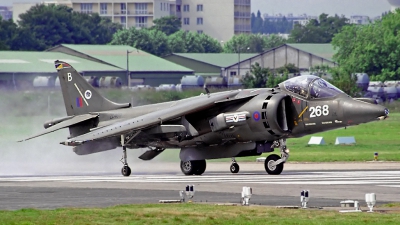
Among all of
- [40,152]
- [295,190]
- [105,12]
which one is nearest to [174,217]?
[295,190]

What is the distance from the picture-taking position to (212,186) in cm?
2258

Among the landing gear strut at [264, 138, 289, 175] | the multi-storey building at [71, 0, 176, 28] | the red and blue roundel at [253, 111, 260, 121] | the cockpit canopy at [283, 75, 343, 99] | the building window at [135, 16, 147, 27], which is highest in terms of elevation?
the multi-storey building at [71, 0, 176, 28]

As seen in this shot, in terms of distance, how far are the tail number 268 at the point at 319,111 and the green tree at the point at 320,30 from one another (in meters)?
143

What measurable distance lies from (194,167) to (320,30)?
148359 millimetres

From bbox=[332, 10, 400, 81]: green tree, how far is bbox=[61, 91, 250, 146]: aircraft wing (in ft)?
230

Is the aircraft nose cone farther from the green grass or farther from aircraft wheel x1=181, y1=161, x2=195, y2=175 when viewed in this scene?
the green grass

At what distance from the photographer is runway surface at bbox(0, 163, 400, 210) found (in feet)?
63.3

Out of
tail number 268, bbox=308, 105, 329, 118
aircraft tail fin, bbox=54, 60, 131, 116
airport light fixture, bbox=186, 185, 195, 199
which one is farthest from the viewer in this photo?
aircraft tail fin, bbox=54, 60, 131, 116

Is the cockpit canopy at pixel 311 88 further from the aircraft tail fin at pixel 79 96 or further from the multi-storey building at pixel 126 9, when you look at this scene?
the multi-storey building at pixel 126 9

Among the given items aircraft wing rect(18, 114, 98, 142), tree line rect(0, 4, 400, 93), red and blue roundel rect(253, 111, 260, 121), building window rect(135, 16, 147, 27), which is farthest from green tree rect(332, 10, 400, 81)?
building window rect(135, 16, 147, 27)

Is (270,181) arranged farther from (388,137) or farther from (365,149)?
(388,137)

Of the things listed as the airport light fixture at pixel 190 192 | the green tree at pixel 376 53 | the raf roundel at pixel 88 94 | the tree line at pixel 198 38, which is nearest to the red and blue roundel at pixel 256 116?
the raf roundel at pixel 88 94

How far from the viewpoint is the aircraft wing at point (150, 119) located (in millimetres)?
26000

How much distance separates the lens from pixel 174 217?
52.0 feet
